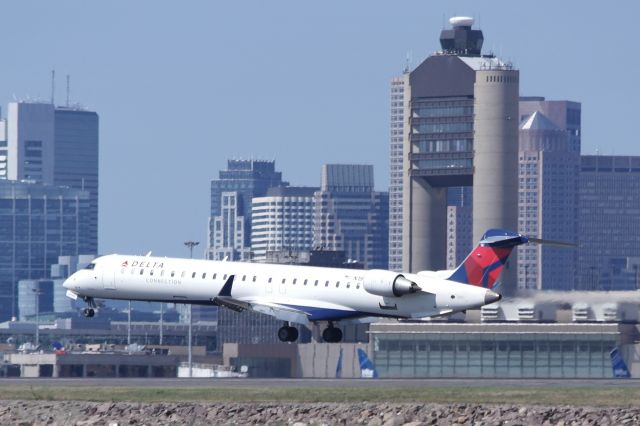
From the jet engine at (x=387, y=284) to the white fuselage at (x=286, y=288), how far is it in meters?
0.44

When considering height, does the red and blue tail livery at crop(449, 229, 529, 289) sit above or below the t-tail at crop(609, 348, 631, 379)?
above

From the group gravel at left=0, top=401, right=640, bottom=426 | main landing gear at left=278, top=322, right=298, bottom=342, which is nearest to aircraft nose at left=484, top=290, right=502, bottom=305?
main landing gear at left=278, top=322, right=298, bottom=342

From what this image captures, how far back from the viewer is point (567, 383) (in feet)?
333

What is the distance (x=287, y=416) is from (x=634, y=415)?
13.9 m

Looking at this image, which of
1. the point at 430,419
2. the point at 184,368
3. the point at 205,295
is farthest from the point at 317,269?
the point at 184,368

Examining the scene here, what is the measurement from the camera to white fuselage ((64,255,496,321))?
116 m

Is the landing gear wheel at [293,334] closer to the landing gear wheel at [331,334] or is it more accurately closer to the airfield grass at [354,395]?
the landing gear wheel at [331,334]

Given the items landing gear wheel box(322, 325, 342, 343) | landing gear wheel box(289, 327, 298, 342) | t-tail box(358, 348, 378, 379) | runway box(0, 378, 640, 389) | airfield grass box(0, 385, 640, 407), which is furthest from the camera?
t-tail box(358, 348, 378, 379)

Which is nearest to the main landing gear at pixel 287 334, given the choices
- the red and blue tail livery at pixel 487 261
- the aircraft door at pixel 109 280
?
the red and blue tail livery at pixel 487 261

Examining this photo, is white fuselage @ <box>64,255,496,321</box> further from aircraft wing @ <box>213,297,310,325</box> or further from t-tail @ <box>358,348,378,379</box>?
t-tail @ <box>358,348,378,379</box>

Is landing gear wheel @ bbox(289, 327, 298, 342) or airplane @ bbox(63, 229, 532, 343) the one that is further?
landing gear wheel @ bbox(289, 327, 298, 342)

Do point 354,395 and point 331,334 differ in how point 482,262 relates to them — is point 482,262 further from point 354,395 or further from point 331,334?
point 354,395

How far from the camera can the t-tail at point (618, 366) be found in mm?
147000

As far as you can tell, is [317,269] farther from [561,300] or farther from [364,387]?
[561,300]
